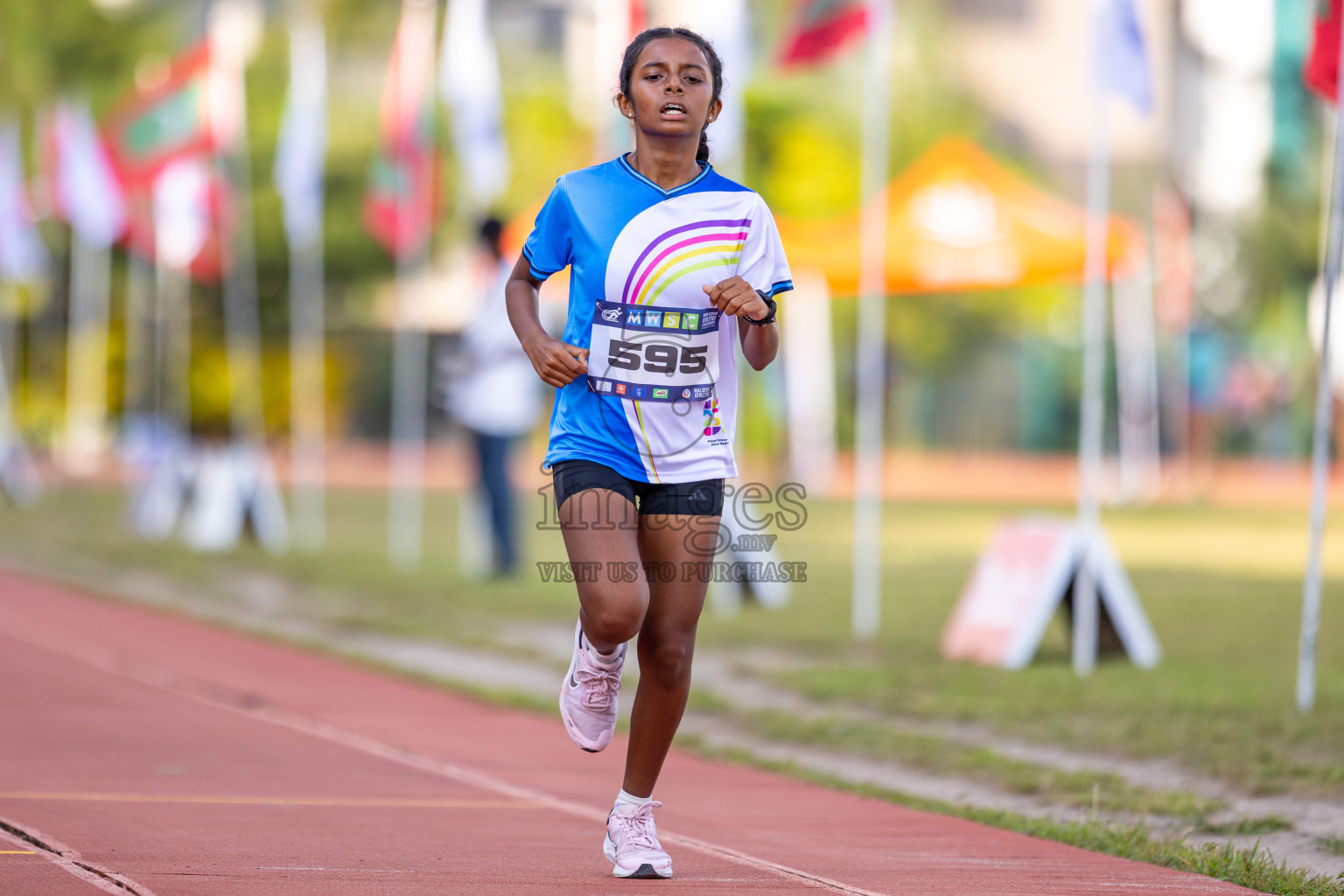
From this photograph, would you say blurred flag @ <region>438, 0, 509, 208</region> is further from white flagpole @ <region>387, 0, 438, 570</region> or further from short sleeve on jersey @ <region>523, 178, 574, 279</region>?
short sleeve on jersey @ <region>523, 178, 574, 279</region>

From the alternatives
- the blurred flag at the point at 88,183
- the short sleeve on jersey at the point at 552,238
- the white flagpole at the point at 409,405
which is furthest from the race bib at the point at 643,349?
the blurred flag at the point at 88,183

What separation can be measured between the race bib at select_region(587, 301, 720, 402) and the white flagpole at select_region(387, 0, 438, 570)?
10394 millimetres

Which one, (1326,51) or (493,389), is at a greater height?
(1326,51)

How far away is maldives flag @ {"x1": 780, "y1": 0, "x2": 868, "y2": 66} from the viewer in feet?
38.4

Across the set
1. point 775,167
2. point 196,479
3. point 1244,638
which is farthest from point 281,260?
point 1244,638

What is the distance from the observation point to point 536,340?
181 inches

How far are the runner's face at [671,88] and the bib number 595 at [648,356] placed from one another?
0.54 metres

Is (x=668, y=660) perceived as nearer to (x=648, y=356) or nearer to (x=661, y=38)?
(x=648, y=356)

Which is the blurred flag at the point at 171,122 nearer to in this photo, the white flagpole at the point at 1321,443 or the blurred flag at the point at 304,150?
the blurred flag at the point at 304,150

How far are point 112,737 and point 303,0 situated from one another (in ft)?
113

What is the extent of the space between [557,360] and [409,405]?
3473 cm

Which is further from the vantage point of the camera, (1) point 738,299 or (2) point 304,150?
(2) point 304,150

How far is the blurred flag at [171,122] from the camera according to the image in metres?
19.5

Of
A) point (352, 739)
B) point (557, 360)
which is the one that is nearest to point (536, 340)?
point (557, 360)
